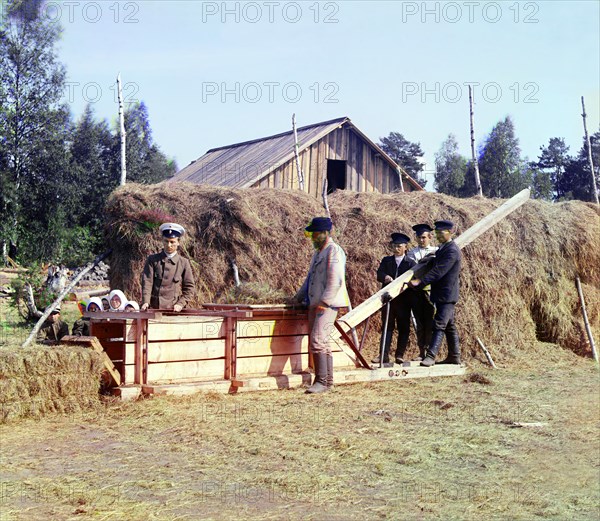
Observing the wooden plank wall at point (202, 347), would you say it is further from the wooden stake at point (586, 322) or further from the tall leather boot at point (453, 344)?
the wooden stake at point (586, 322)

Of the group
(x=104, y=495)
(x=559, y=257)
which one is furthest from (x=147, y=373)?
(x=559, y=257)

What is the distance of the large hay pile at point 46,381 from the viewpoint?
6.83 metres

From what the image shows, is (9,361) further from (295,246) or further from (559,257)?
(559,257)

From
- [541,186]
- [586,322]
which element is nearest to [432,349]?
[586,322]

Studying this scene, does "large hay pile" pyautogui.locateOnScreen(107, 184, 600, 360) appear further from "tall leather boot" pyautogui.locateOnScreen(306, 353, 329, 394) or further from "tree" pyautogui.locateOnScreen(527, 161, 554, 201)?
"tree" pyautogui.locateOnScreen(527, 161, 554, 201)

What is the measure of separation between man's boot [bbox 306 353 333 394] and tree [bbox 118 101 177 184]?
3444cm

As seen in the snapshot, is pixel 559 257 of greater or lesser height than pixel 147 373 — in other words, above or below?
above

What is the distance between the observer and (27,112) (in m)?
32.7

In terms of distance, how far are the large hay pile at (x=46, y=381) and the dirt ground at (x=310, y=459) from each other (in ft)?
0.51

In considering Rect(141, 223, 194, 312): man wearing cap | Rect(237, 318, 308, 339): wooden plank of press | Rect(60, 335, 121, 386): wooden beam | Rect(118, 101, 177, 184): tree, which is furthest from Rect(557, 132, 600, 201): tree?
Rect(60, 335, 121, 386): wooden beam

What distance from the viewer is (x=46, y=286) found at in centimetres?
1627

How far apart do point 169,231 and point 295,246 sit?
11.9ft

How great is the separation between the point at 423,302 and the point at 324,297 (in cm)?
236

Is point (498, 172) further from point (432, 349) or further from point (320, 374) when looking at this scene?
point (320, 374)
